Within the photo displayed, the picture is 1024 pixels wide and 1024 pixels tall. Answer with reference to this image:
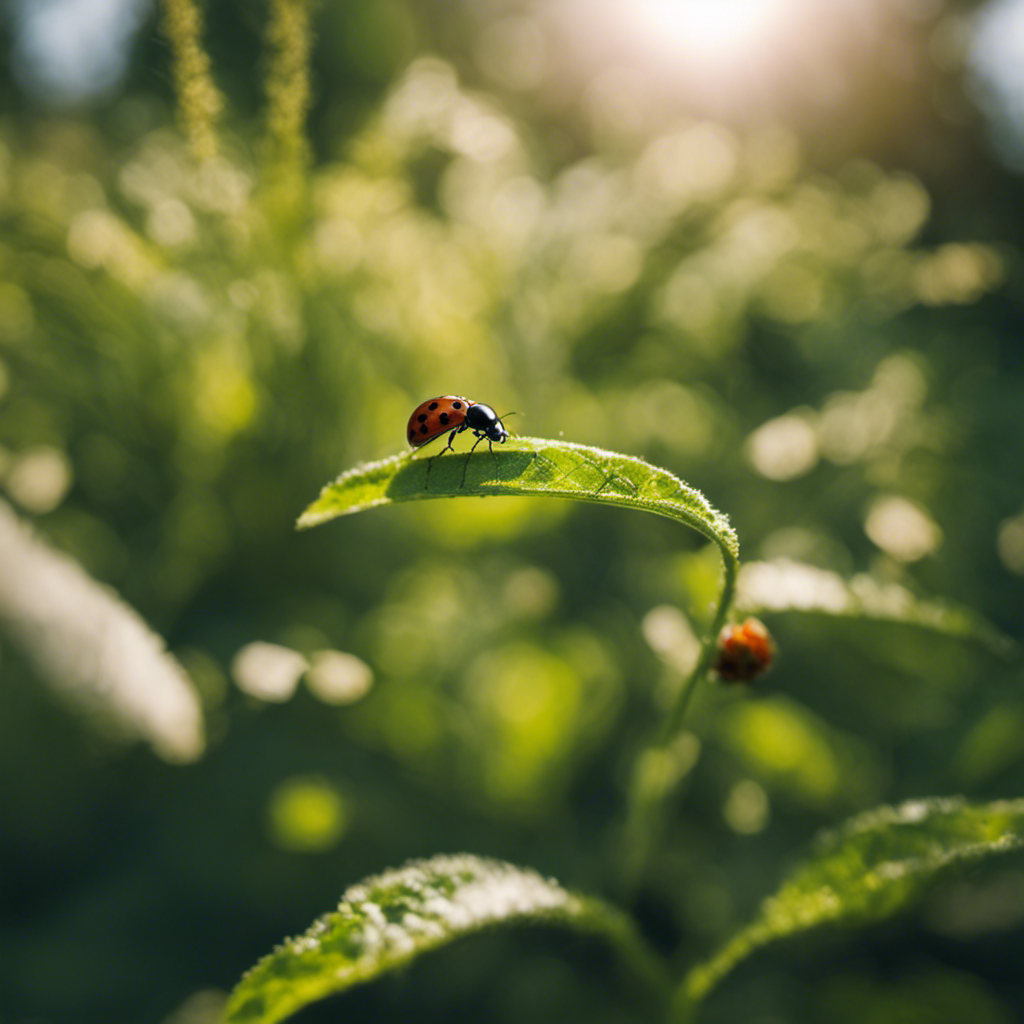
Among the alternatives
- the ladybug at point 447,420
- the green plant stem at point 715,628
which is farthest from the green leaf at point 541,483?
the ladybug at point 447,420

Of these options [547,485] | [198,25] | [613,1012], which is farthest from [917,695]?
[198,25]

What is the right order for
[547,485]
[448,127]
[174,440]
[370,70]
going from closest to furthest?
[547,485] → [174,440] → [448,127] → [370,70]

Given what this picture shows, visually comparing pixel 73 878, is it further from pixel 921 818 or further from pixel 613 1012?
pixel 921 818

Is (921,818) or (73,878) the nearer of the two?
(921,818)

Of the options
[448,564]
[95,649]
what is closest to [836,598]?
[448,564]

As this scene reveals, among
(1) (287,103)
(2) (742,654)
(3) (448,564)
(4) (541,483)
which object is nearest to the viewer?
(4) (541,483)

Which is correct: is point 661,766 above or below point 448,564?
below

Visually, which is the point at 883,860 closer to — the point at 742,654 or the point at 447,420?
the point at 742,654
